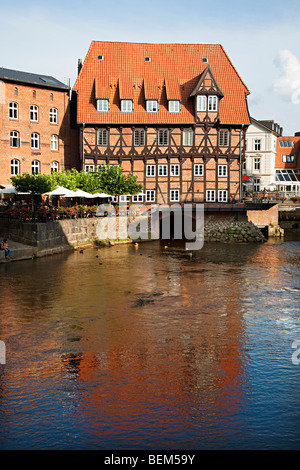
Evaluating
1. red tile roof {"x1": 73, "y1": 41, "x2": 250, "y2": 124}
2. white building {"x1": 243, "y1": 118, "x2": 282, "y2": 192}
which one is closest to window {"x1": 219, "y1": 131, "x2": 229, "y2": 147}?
red tile roof {"x1": 73, "y1": 41, "x2": 250, "y2": 124}

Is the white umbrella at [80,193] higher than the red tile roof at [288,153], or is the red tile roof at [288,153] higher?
the red tile roof at [288,153]

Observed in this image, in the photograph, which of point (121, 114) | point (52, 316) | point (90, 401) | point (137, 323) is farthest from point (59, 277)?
point (121, 114)

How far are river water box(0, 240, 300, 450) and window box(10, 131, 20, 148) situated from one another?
84.8ft

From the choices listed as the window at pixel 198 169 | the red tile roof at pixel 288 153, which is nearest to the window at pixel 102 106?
the window at pixel 198 169

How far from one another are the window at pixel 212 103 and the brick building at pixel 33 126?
13.9 meters

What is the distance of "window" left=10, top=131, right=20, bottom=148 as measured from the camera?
48.8 m

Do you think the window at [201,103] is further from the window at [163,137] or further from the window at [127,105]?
the window at [127,105]

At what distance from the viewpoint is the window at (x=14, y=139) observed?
4875 cm

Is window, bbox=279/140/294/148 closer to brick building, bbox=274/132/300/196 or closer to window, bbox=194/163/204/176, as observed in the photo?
brick building, bbox=274/132/300/196

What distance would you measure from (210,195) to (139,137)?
9.11m

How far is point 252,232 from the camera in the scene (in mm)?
46438

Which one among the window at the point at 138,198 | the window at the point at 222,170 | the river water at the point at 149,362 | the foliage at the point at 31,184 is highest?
the window at the point at 222,170

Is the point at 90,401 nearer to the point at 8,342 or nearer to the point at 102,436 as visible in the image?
the point at 102,436

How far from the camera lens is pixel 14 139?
49000mm
